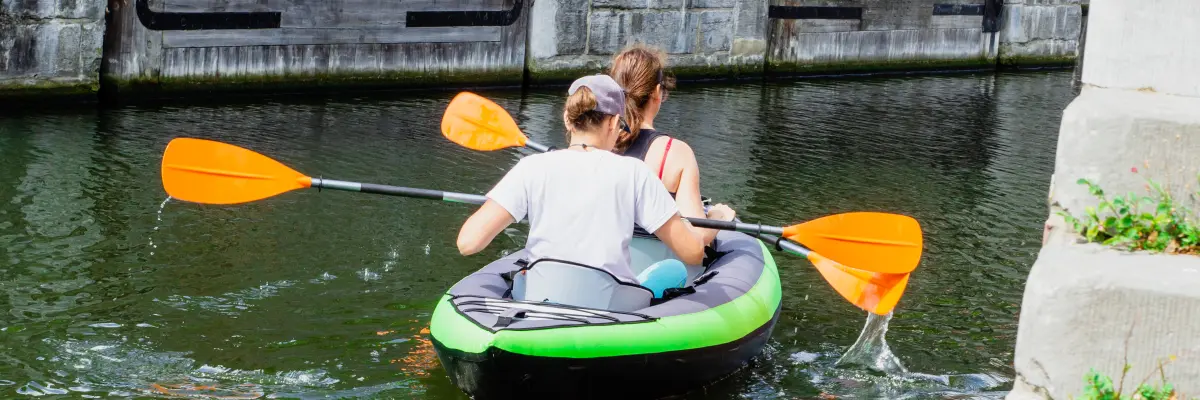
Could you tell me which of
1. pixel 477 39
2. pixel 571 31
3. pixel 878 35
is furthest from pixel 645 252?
pixel 878 35

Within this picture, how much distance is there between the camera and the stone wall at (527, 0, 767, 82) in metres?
13.6

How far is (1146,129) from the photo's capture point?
11.6 feet

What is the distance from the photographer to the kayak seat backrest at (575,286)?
4.21 m

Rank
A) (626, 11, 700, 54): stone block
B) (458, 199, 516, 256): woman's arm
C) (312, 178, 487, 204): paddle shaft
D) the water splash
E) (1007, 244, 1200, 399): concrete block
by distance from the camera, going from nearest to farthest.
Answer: (1007, 244, 1200, 399): concrete block
(458, 199, 516, 256): woman's arm
(312, 178, 487, 204): paddle shaft
the water splash
(626, 11, 700, 54): stone block

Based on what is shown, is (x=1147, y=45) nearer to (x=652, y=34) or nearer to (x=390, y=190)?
(x=390, y=190)

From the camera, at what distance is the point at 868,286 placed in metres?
4.96

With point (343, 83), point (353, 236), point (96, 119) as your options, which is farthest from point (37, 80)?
point (353, 236)

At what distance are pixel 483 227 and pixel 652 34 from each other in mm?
10471

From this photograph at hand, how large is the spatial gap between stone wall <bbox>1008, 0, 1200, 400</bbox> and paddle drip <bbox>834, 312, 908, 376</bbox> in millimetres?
1658

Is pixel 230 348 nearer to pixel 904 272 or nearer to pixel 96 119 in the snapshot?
pixel 904 272

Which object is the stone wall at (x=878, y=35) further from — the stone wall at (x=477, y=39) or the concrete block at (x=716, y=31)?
the concrete block at (x=716, y=31)

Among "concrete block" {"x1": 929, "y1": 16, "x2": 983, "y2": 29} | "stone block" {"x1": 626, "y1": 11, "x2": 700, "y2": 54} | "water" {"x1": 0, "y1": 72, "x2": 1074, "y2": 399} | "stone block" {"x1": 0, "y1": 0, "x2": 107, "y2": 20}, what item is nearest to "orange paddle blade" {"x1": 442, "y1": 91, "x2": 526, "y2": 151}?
"water" {"x1": 0, "y1": 72, "x2": 1074, "y2": 399}

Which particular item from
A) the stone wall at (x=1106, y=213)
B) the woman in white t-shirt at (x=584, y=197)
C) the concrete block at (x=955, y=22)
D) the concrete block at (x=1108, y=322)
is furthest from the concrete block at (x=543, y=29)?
the concrete block at (x=1108, y=322)

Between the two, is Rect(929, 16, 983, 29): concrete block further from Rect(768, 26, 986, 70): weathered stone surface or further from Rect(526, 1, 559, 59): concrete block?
Rect(526, 1, 559, 59): concrete block
